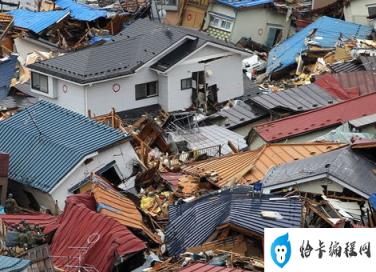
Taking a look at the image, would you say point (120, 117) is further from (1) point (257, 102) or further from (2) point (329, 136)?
(2) point (329, 136)

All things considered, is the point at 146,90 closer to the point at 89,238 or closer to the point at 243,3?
the point at 89,238

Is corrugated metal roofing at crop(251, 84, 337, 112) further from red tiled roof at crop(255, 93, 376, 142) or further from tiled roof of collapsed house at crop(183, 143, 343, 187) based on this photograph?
tiled roof of collapsed house at crop(183, 143, 343, 187)

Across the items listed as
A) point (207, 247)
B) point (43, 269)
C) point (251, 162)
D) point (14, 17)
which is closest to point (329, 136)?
point (251, 162)

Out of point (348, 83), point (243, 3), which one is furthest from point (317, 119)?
point (243, 3)

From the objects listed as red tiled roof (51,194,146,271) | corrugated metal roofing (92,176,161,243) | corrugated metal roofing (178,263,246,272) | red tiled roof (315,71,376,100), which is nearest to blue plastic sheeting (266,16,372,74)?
red tiled roof (315,71,376,100)

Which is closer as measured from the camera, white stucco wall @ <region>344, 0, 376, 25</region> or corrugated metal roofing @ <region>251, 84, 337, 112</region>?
corrugated metal roofing @ <region>251, 84, 337, 112</region>
